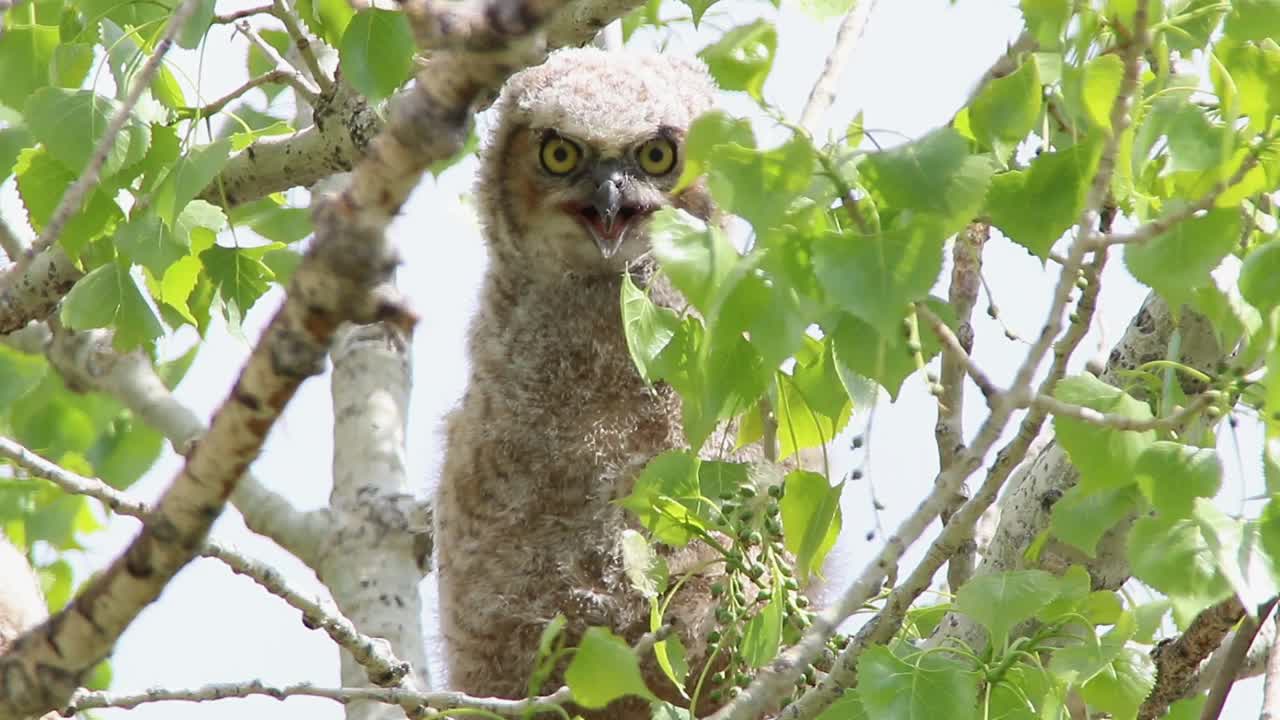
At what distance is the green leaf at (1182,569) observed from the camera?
207 centimetres

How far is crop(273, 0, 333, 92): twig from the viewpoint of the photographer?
3.02 meters

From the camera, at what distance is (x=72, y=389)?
16.4 feet

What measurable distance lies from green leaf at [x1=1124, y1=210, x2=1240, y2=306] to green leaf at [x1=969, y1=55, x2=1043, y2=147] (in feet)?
0.74

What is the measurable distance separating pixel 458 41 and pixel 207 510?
0.53 m

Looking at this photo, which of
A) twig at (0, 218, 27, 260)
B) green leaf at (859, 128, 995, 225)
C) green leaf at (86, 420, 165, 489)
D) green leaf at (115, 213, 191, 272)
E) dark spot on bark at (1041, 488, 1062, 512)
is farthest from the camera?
green leaf at (86, 420, 165, 489)

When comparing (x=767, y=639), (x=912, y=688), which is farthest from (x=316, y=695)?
(x=912, y=688)

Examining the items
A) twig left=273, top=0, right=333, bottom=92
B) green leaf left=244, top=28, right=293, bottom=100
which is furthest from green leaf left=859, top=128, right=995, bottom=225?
green leaf left=244, top=28, right=293, bottom=100

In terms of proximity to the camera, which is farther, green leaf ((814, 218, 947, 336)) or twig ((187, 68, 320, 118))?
twig ((187, 68, 320, 118))

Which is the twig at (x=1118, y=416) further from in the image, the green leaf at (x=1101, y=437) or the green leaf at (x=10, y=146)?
the green leaf at (x=10, y=146)

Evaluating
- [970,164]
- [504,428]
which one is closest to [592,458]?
[504,428]

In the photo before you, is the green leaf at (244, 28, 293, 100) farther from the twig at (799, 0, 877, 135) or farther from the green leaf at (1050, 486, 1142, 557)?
the green leaf at (1050, 486, 1142, 557)

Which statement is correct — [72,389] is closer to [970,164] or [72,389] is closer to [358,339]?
[358,339]

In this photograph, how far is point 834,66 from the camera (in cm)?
275

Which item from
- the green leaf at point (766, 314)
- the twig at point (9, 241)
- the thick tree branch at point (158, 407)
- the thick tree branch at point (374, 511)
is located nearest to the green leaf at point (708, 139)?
the green leaf at point (766, 314)
